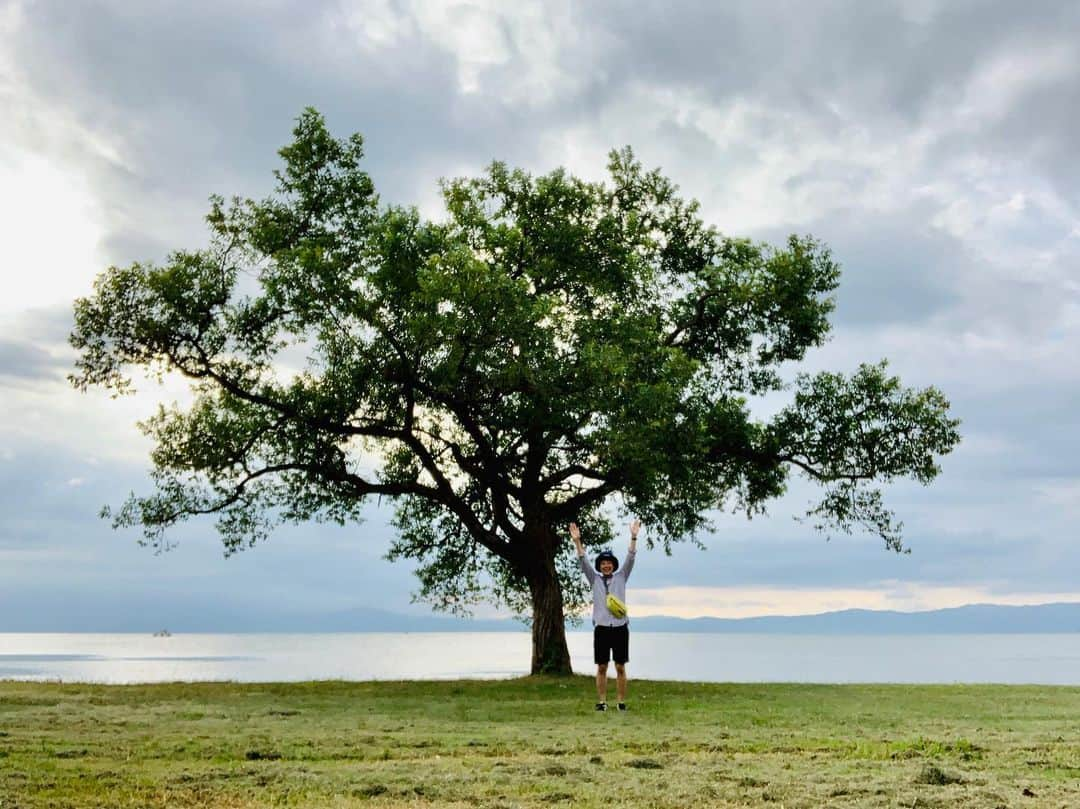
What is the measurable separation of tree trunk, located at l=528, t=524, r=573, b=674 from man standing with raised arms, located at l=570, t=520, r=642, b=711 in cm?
980

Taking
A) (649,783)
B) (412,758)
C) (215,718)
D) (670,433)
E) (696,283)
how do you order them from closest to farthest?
(649,783)
(412,758)
(215,718)
(670,433)
(696,283)

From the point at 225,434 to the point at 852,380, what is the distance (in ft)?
52.6

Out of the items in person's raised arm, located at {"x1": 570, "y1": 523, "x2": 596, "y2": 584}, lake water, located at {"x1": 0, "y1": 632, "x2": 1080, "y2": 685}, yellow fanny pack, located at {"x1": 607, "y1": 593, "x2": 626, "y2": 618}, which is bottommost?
lake water, located at {"x1": 0, "y1": 632, "x2": 1080, "y2": 685}

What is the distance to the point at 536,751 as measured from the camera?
13.3 m

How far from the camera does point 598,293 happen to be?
2838cm

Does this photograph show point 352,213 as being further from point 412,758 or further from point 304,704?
point 412,758

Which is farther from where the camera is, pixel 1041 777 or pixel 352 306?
pixel 352 306

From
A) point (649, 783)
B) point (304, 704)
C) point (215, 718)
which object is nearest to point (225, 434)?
point (304, 704)

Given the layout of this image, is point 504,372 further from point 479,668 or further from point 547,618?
point 479,668

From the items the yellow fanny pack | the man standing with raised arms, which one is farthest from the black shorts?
the yellow fanny pack

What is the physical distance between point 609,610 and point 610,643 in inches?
24.3

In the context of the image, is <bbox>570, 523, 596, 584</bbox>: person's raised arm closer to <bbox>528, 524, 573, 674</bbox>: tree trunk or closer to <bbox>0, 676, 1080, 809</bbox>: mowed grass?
<bbox>0, 676, 1080, 809</bbox>: mowed grass

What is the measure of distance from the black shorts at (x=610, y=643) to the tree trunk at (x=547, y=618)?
10.1m

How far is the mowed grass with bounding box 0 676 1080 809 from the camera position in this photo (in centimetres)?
1027
